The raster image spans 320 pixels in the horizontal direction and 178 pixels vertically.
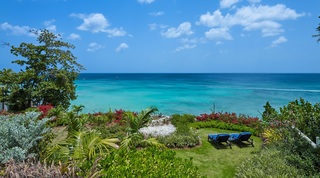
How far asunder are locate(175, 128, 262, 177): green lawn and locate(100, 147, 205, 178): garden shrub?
2.98 meters

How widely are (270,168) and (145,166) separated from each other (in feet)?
13.2

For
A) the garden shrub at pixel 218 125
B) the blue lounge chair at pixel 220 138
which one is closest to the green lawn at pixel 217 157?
the blue lounge chair at pixel 220 138

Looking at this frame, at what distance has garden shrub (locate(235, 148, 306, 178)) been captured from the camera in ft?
18.4

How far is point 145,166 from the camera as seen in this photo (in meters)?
3.89

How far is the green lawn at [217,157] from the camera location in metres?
7.25

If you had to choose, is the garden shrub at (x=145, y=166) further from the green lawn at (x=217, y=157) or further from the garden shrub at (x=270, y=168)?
the green lawn at (x=217, y=157)

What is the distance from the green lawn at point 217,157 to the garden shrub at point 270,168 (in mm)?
810

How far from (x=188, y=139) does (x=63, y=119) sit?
722 cm

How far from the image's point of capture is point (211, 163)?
311 inches

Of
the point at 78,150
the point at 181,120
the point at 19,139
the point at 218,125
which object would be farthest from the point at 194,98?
the point at 19,139

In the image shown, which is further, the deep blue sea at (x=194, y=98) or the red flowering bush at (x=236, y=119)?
the deep blue sea at (x=194, y=98)

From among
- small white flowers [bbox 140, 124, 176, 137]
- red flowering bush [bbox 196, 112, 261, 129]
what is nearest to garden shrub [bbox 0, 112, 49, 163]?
small white flowers [bbox 140, 124, 176, 137]

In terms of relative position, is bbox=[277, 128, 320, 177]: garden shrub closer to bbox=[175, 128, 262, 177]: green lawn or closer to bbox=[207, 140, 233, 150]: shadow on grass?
bbox=[175, 128, 262, 177]: green lawn

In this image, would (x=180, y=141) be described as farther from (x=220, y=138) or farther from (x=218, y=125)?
(x=218, y=125)
